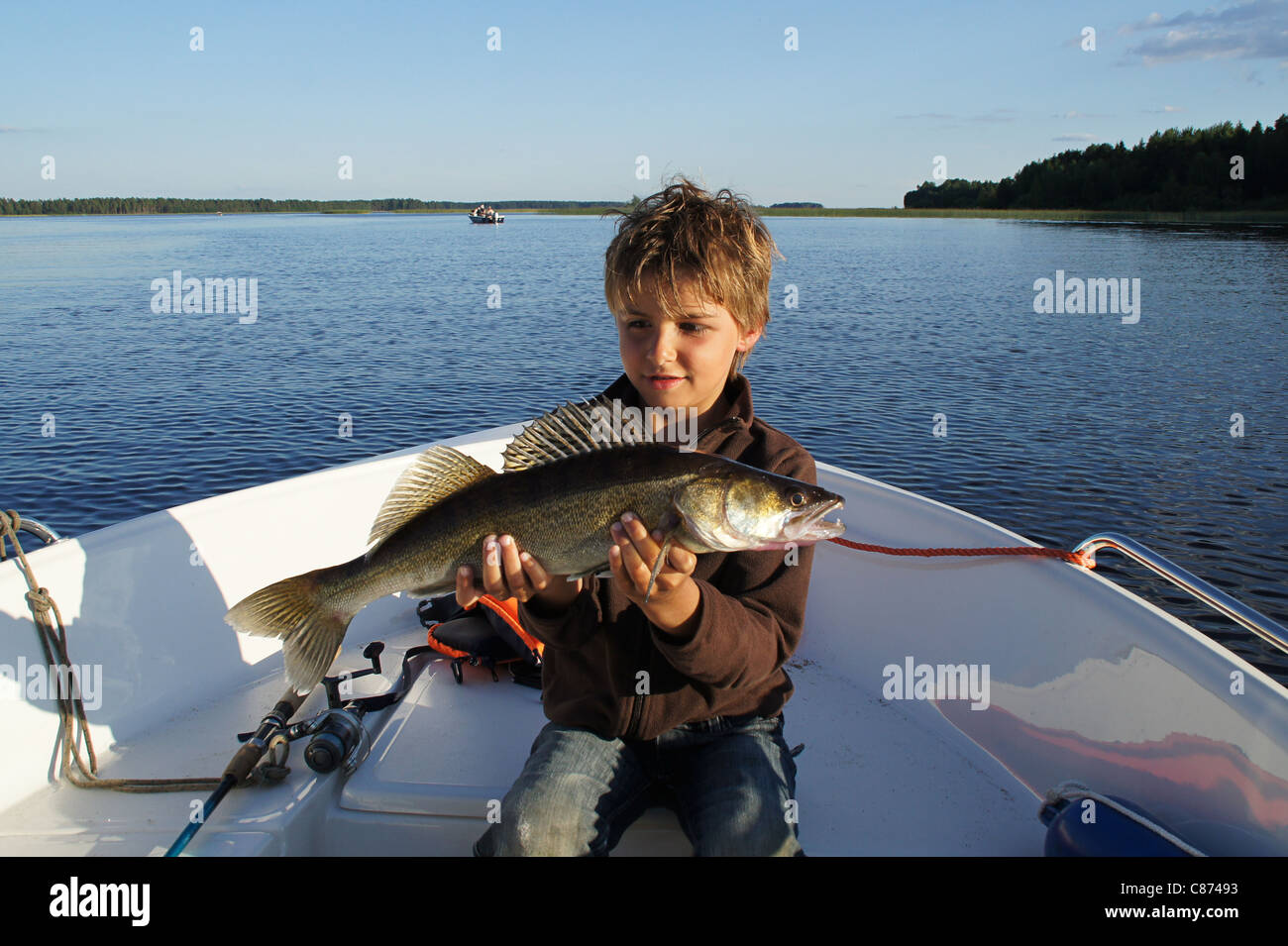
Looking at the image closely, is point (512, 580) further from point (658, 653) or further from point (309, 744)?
point (309, 744)

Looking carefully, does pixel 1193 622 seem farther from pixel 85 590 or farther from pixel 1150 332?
pixel 1150 332

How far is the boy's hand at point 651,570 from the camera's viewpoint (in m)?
2.71

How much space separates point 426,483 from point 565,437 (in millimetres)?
602

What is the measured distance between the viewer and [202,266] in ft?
144

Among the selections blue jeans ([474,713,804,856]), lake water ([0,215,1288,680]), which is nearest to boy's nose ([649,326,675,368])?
blue jeans ([474,713,804,856])

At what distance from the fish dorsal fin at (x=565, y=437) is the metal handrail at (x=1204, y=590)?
247 centimetres

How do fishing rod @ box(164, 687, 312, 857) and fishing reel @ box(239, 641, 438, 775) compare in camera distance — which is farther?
fishing reel @ box(239, 641, 438, 775)

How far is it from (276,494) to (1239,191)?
104m

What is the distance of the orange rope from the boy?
942 mm

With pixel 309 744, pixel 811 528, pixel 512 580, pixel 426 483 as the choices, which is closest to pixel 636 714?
pixel 512 580

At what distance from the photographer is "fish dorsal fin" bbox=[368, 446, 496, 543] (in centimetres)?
318

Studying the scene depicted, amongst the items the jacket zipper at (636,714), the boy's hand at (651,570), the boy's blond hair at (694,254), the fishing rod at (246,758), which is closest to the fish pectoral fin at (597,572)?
the boy's hand at (651,570)

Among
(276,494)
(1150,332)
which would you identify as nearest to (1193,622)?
(276,494)

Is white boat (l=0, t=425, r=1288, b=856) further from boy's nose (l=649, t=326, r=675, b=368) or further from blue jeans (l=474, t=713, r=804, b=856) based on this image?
boy's nose (l=649, t=326, r=675, b=368)
